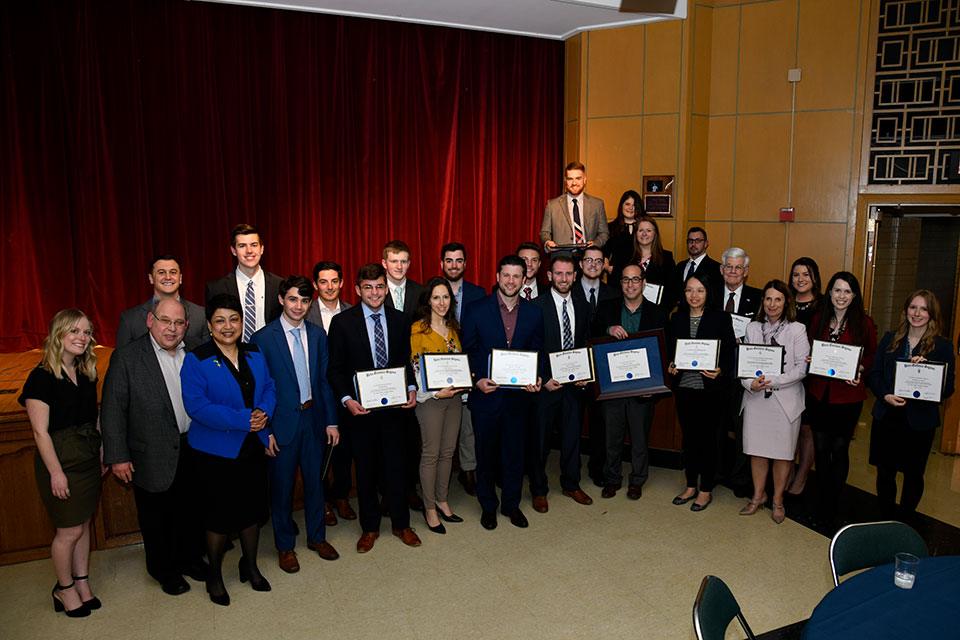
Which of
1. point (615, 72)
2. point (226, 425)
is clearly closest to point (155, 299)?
point (226, 425)

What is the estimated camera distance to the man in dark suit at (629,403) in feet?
15.3

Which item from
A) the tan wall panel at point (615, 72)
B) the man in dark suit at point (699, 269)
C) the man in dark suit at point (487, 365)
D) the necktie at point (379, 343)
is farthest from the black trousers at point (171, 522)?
the tan wall panel at point (615, 72)

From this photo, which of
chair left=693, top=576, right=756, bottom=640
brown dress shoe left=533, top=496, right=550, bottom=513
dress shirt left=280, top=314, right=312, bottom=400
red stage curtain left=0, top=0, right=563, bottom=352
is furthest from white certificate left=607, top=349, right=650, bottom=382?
red stage curtain left=0, top=0, right=563, bottom=352

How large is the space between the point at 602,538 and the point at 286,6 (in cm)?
508

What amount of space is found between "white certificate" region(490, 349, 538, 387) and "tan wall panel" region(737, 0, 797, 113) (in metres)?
4.36

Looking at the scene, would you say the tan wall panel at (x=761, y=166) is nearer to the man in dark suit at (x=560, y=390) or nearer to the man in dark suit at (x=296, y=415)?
the man in dark suit at (x=560, y=390)

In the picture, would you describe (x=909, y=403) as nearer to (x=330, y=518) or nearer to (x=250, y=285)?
(x=330, y=518)

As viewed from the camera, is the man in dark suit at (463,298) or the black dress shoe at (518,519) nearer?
the black dress shoe at (518,519)

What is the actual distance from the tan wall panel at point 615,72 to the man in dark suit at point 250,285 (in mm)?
4080

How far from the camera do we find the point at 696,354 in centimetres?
442

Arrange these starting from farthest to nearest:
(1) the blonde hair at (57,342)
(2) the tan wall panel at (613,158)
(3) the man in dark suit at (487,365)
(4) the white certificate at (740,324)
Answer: (2) the tan wall panel at (613,158), (4) the white certificate at (740,324), (3) the man in dark suit at (487,365), (1) the blonde hair at (57,342)

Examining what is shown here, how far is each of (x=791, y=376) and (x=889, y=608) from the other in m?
2.22

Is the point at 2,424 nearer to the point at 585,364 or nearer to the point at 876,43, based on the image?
the point at 585,364

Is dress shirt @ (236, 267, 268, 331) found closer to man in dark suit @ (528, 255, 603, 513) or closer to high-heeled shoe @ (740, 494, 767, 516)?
man in dark suit @ (528, 255, 603, 513)
